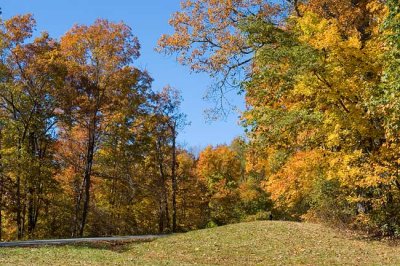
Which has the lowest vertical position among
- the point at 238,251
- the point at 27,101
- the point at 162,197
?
the point at 238,251

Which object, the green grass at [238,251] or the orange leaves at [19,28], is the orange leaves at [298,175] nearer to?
the green grass at [238,251]

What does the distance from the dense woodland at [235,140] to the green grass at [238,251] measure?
6.58ft

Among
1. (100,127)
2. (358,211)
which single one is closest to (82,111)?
(100,127)

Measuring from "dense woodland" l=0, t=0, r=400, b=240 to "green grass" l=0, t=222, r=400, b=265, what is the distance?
201 centimetres

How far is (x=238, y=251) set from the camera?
666 inches

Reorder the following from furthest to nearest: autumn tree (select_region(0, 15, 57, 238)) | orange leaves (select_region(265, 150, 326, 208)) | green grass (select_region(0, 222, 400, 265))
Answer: autumn tree (select_region(0, 15, 57, 238)) < orange leaves (select_region(265, 150, 326, 208)) < green grass (select_region(0, 222, 400, 265))

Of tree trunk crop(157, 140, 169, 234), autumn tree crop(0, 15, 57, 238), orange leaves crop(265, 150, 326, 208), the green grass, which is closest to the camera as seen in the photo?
the green grass

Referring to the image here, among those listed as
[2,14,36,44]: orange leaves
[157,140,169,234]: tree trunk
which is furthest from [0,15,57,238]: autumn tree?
[157,140,169,234]: tree trunk

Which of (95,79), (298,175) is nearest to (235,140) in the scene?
(298,175)

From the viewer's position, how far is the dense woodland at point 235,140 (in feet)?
48.7

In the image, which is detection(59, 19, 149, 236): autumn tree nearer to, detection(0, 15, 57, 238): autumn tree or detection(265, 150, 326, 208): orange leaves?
detection(0, 15, 57, 238): autumn tree

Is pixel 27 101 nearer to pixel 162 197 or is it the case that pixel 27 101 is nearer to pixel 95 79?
pixel 95 79

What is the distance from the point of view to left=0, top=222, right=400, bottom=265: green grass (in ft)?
46.4

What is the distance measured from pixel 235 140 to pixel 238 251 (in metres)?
7.84
